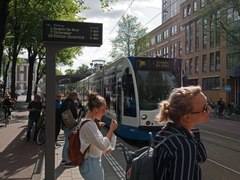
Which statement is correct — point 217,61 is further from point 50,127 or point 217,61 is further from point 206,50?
point 50,127

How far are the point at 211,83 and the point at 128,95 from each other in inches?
1652

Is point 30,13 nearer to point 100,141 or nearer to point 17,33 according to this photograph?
point 17,33

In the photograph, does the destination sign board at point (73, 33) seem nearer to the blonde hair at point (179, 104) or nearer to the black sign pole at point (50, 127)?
the black sign pole at point (50, 127)

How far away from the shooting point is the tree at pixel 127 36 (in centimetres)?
6144

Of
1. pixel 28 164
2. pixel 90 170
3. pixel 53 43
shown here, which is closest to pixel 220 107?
pixel 28 164

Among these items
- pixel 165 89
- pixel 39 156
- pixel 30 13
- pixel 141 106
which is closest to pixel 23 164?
pixel 39 156

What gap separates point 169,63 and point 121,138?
11.2 ft

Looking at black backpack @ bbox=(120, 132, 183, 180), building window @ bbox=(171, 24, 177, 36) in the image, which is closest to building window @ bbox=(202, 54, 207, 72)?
building window @ bbox=(171, 24, 177, 36)

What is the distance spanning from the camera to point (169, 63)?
14.1 m

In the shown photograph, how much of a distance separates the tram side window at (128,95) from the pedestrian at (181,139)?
10.9 metres

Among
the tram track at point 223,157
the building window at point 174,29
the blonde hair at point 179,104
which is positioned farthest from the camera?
the building window at point 174,29

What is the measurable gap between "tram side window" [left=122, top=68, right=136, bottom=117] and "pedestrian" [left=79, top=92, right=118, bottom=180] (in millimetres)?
9098

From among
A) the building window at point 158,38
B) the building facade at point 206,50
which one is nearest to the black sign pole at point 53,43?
the building facade at point 206,50

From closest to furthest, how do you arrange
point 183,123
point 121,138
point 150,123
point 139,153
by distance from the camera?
point 183,123, point 139,153, point 150,123, point 121,138
